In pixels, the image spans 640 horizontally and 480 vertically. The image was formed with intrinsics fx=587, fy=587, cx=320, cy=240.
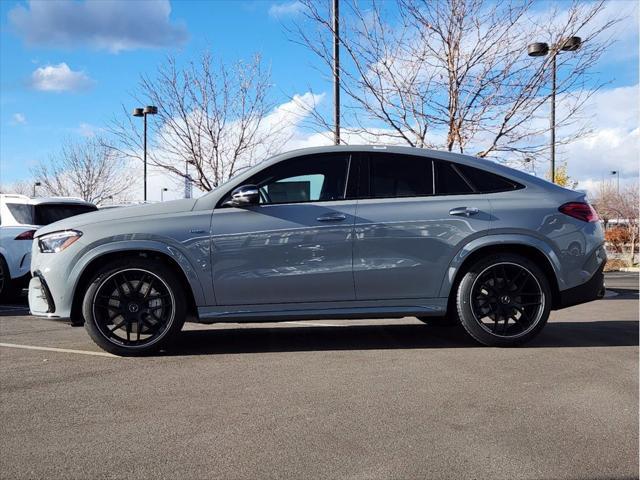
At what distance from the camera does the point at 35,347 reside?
5.46 m

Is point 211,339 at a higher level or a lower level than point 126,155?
lower

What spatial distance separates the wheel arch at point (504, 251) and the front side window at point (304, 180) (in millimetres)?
1187

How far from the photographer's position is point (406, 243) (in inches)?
201

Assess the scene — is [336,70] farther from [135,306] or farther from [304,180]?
[135,306]

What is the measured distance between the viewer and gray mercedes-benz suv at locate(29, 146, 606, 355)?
195 inches

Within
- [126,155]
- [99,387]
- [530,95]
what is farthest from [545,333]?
[126,155]

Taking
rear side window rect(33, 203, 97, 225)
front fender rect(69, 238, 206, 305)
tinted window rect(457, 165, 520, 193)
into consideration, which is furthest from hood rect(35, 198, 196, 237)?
rear side window rect(33, 203, 97, 225)

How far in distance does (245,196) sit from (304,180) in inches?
23.8

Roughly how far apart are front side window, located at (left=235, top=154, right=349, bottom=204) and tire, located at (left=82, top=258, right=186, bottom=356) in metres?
1.11

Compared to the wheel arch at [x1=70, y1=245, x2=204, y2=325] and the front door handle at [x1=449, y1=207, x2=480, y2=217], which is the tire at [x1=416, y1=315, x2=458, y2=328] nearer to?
the front door handle at [x1=449, y1=207, x2=480, y2=217]

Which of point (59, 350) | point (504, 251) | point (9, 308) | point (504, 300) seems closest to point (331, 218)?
point (504, 251)

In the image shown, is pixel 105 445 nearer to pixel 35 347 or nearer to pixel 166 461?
pixel 166 461

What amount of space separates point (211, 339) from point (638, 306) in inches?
263

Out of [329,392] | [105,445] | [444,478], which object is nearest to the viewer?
[444,478]
